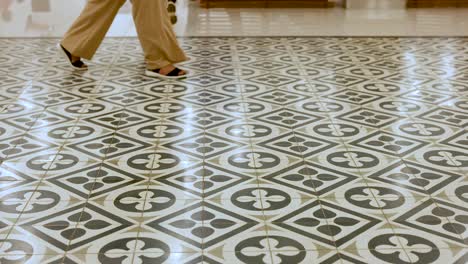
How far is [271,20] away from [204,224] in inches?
182

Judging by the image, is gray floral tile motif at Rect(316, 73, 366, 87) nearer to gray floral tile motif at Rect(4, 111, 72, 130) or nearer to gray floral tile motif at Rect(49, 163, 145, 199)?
gray floral tile motif at Rect(4, 111, 72, 130)

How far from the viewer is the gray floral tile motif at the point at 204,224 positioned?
251 centimetres

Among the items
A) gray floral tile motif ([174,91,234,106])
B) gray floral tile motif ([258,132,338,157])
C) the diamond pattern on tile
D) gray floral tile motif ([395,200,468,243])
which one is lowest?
gray floral tile motif ([395,200,468,243])

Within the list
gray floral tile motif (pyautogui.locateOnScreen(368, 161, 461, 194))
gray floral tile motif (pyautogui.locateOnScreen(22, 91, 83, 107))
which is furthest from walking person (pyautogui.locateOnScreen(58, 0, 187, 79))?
gray floral tile motif (pyautogui.locateOnScreen(368, 161, 461, 194))

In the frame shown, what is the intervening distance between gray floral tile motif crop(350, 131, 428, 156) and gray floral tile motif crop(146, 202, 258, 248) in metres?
0.98

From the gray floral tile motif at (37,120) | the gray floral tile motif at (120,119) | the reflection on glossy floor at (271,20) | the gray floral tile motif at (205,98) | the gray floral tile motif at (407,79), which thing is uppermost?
the reflection on glossy floor at (271,20)

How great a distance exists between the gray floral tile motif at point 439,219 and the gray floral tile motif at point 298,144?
2.30 ft


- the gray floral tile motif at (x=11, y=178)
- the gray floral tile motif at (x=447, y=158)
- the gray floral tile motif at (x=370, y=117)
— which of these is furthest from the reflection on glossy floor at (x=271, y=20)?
the gray floral tile motif at (x=11, y=178)

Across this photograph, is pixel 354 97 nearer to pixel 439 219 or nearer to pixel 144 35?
pixel 144 35

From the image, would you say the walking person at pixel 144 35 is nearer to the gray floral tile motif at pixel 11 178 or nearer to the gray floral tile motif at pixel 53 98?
the gray floral tile motif at pixel 53 98

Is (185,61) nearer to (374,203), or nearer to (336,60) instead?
(336,60)

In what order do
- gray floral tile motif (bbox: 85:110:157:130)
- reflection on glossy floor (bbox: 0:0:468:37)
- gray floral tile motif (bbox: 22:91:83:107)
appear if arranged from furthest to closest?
reflection on glossy floor (bbox: 0:0:468:37), gray floral tile motif (bbox: 22:91:83:107), gray floral tile motif (bbox: 85:110:157:130)

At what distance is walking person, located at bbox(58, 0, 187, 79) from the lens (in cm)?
469

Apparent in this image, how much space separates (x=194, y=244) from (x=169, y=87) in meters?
2.12
